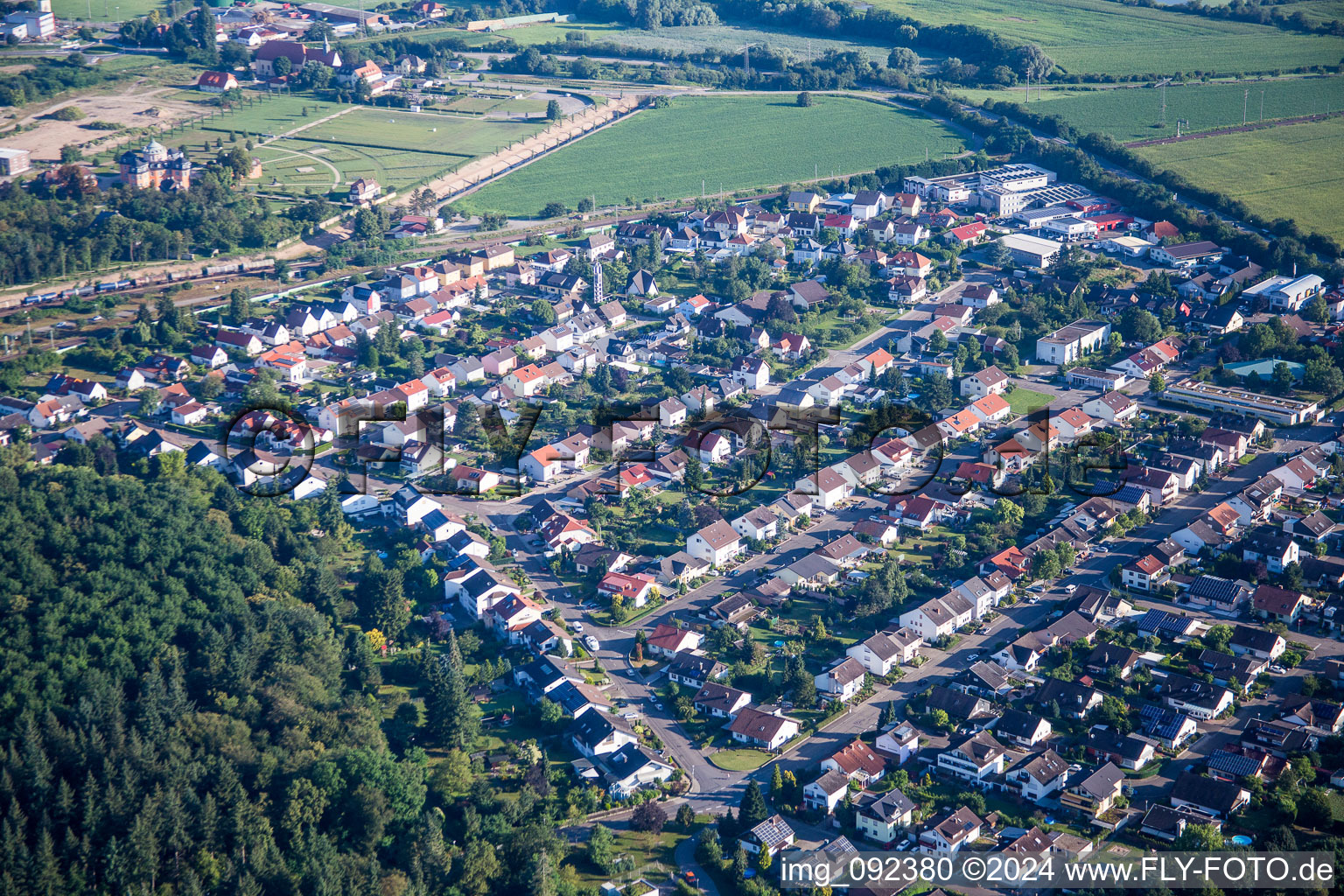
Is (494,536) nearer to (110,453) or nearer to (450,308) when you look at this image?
(110,453)

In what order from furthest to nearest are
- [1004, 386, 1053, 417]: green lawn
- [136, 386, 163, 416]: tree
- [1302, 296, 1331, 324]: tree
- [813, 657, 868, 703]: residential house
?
[1302, 296, 1331, 324]: tree
[136, 386, 163, 416]: tree
[1004, 386, 1053, 417]: green lawn
[813, 657, 868, 703]: residential house

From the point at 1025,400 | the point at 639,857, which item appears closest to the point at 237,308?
the point at 1025,400

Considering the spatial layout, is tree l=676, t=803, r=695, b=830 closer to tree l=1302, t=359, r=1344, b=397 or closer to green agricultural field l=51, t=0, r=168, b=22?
tree l=1302, t=359, r=1344, b=397

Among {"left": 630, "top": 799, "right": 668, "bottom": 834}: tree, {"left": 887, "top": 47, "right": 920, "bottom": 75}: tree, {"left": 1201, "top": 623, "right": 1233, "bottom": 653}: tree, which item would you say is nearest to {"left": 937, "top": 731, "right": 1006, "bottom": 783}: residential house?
{"left": 630, "top": 799, "right": 668, "bottom": 834}: tree

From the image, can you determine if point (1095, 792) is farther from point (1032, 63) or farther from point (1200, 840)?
point (1032, 63)

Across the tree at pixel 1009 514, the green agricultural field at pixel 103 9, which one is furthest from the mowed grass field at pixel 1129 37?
the green agricultural field at pixel 103 9
